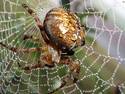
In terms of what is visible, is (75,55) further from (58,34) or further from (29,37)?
(58,34)

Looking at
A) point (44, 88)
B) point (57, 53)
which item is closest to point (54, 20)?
point (57, 53)

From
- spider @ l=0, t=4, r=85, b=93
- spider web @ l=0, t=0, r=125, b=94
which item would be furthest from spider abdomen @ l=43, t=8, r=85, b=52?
spider web @ l=0, t=0, r=125, b=94

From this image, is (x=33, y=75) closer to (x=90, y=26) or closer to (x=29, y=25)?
(x=29, y=25)

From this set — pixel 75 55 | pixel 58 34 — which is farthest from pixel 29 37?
→ pixel 58 34

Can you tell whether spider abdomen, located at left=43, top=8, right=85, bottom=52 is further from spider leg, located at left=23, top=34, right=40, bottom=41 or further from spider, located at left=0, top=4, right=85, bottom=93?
spider leg, located at left=23, top=34, right=40, bottom=41

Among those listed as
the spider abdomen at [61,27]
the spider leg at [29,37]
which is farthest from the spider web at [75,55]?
the spider abdomen at [61,27]

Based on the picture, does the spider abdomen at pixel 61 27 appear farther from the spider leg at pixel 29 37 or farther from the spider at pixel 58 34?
the spider leg at pixel 29 37

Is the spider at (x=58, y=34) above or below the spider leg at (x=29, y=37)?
above

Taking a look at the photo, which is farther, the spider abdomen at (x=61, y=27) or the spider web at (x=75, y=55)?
the spider web at (x=75, y=55)
